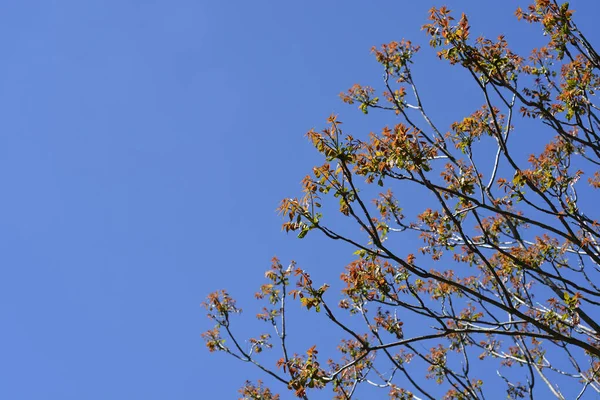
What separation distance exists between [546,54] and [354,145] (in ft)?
14.8

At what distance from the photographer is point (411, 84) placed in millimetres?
9062

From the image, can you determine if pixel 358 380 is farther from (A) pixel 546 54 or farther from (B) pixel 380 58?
(A) pixel 546 54

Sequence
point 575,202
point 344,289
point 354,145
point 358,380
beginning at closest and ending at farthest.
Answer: point 354,145
point 344,289
point 575,202
point 358,380

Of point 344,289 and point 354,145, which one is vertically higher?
point 354,145

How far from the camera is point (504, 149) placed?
6.48 meters

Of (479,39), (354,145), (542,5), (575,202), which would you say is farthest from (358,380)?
(542,5)

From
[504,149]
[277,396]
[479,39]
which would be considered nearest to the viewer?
[504,149]

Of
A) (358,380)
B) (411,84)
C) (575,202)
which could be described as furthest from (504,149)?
(358,380)

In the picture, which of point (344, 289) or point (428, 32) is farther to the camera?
point (428, 32)

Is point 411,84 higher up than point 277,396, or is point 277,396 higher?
point 411,84

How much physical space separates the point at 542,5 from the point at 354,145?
3875 millimetres

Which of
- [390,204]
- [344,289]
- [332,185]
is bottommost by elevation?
[344,289]

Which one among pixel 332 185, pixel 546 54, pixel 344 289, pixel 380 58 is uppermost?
pixel 380 58

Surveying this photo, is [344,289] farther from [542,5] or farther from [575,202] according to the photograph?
[542,5]
